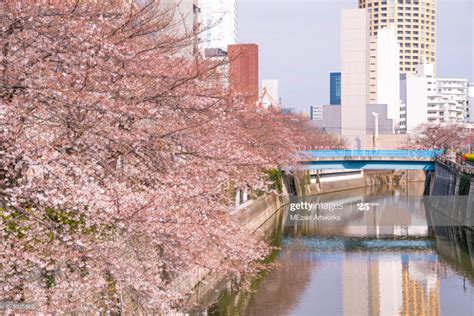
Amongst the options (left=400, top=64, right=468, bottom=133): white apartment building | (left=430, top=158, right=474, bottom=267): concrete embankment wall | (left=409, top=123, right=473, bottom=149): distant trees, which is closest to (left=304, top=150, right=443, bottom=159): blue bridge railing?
(left=430, top=158, right=474, bottom=267): concrete embankment wall

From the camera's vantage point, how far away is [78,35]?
9.38 meters

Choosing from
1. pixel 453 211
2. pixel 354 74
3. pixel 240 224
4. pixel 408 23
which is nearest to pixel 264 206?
pixel 453 211

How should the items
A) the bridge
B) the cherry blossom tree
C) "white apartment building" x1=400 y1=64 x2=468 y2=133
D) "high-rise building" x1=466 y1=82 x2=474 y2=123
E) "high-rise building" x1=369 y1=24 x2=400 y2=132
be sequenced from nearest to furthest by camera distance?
the cherry blossom tree → the bridge → "high-rise building" x1=369 y1=24 x2=400 y2=132 → "white apartment building" x1=400 y1=64 x2=468 y2=133 → "high-rise building" x1=466 y1=82 x2=474 y2=123

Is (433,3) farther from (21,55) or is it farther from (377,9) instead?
(21,55)

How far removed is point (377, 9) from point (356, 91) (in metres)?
65.3

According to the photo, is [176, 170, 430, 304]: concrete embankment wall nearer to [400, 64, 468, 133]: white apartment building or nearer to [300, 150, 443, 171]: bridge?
[300, 150, 443, 171]: bridge

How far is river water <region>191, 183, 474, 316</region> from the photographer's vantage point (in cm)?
2106

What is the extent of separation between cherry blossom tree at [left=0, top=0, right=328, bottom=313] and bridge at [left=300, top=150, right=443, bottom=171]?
39230mm

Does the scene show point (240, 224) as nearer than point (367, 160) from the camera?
Yes

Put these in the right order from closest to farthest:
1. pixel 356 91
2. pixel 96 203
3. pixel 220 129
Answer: pixel 96 203 → pixel 220 129 → pixel 356 91

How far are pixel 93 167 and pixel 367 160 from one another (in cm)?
4368

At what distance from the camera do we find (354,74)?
98.2 m

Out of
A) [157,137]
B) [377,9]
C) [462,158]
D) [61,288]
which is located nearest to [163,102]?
[157,137]

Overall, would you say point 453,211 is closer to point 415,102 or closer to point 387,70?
point 387,70
